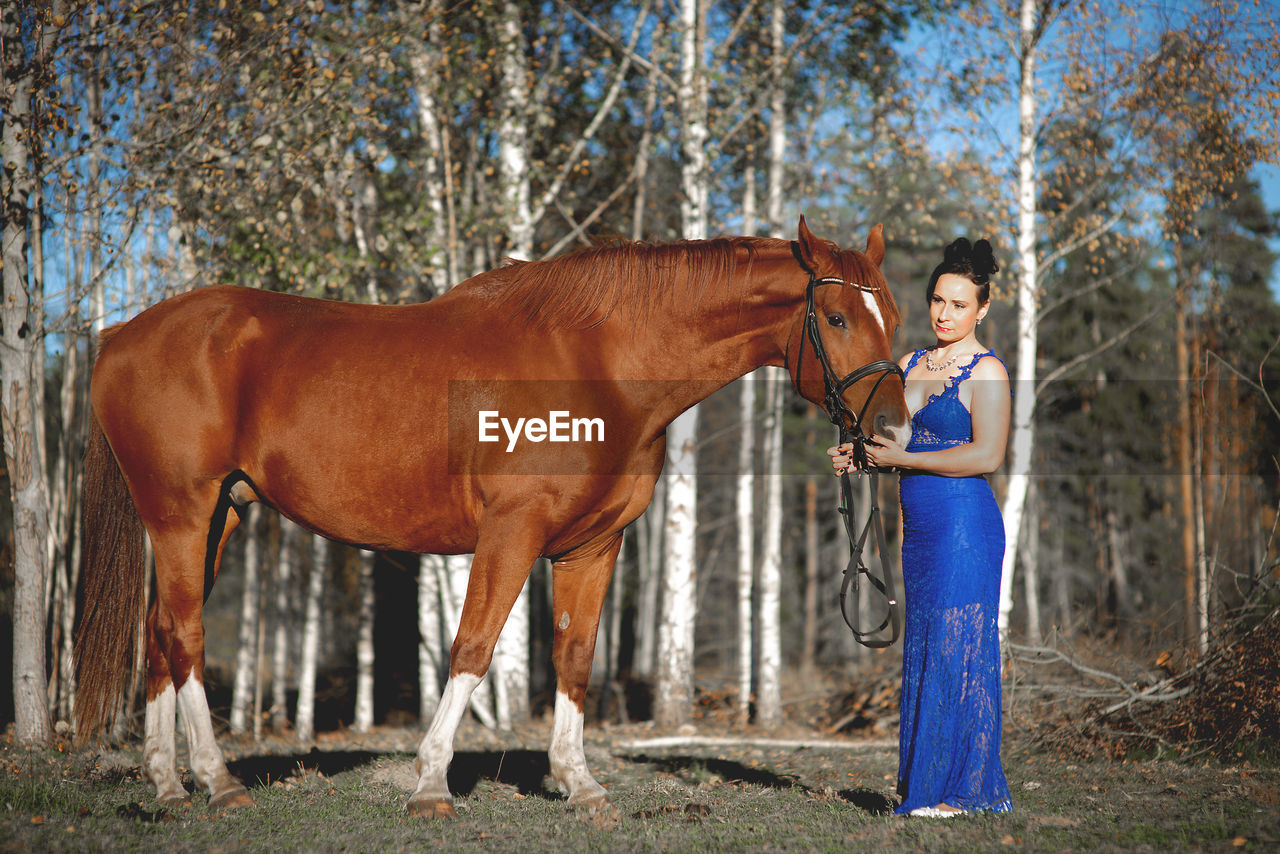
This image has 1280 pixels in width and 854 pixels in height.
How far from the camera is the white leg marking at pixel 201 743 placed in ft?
13.6

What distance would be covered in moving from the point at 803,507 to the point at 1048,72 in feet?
70.1

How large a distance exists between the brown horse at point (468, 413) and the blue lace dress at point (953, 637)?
0.64m

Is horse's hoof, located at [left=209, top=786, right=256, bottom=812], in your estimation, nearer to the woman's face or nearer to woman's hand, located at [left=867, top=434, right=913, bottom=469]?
woman's hand, located at [left=867, top=434, right=913, bottom=469]

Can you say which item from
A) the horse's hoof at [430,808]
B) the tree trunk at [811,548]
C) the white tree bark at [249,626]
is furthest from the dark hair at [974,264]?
the tree trunk at [811,548]

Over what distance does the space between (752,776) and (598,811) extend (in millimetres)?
1753

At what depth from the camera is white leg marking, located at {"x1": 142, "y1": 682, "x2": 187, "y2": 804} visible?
13.5 ft

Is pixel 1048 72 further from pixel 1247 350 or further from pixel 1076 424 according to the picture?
pixel 1076 424

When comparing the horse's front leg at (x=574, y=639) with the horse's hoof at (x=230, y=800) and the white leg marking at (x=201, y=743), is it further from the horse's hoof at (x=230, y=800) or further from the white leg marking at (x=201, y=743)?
the white leg marking at (x=201, y=743)

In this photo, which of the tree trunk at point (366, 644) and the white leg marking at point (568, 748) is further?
the tree trunk at point (366, 644)

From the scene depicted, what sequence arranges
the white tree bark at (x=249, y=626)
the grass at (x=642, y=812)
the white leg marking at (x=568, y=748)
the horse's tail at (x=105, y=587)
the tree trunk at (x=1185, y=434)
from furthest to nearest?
the tree trunk at (x=1185, y=434)
the white tree bark at (x=249, y=626)
the horse's tail at (x=105, y=587)
the white leg marking at (x=568, y=748)
the grass at (x=642, y=812)

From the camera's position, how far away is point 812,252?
3.96 meters

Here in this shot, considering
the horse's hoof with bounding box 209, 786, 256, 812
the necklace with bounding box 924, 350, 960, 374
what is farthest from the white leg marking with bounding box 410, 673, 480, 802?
the necklace with bounding box 924, 350, 960, 374

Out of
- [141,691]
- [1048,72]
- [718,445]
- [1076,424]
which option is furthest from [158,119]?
[1076,424]

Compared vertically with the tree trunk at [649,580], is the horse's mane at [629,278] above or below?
above
